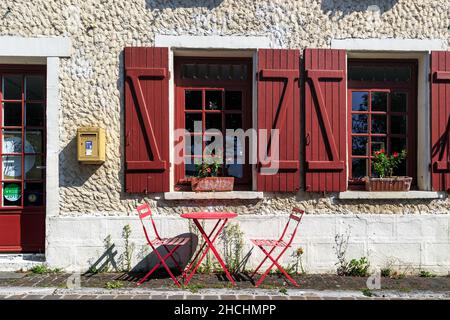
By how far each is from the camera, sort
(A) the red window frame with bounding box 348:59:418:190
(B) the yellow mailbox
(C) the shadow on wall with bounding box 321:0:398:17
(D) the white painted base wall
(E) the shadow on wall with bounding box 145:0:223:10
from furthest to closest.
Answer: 1. (A) the red window frame with bounding box 348:59:418:190
2. (C) the shadow on wall with bounding box 321:0:398:17
3. (E) the shadow on wall with bounding box 145:0:223:10
4. (D) the white painted base wall
5. (B) the yellow mailbox

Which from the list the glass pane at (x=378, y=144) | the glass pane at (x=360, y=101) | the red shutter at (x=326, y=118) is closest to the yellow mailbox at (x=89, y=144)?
the red shutter at (x=326, y=118)

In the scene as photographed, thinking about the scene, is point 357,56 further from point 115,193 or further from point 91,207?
point 91,207

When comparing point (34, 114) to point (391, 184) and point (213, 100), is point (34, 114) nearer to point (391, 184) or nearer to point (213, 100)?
point (213, 100)

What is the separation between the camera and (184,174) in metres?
5.50

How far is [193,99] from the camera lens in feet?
18.2

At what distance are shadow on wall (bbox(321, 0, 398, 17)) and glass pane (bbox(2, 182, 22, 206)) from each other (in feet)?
16.3

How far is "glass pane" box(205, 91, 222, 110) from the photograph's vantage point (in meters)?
5.54

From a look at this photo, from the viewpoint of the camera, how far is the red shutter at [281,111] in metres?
5.27

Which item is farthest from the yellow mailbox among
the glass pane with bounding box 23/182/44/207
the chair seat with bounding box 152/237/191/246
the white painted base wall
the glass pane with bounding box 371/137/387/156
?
the glass pane with bounding box 371/137/387/156

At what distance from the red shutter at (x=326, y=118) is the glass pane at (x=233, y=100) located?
37.0 inches

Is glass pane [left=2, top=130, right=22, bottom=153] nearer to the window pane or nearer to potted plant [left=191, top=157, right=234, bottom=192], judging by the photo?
the window pane

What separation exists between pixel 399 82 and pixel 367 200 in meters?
1.80
